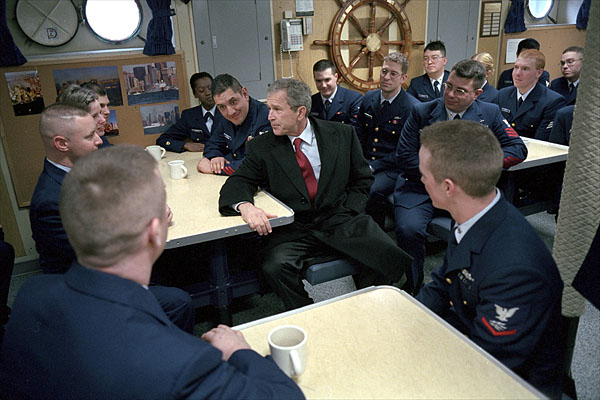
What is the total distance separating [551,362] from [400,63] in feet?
10.3

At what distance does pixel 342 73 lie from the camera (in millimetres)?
5355

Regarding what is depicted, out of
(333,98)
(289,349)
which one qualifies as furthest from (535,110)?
(289,349)

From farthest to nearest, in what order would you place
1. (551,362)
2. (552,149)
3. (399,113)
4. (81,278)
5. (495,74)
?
1. (495,74)
2. (399,113)
3. (552,149)
4. (551,362)
5. (81,278)

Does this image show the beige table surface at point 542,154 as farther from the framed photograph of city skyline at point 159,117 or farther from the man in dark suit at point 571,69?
the framed photograph of city skyline at point 159,117

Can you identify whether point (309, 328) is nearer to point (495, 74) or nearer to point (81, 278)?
point (81, 278)

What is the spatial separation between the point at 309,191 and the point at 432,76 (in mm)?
3120

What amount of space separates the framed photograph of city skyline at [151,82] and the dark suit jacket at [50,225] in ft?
7.51

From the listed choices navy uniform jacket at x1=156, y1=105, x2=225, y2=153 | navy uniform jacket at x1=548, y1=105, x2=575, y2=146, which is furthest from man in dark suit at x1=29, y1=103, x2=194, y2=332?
navy uniform jacket at x1=548, y1=105, x2=575, y2=146

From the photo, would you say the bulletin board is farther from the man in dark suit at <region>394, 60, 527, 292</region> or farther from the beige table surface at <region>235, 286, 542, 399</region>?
the beige table surface at <region>235, 286, 542, 399</region>

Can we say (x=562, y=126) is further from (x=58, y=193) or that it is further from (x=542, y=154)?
(x=58, y=193)

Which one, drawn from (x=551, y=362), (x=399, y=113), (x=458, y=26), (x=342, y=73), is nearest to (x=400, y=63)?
(x=399, y=113)

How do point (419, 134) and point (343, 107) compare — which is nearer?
point (419, 134)

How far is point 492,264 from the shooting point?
4.52ft

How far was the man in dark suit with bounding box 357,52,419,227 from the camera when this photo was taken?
12.9 ft
